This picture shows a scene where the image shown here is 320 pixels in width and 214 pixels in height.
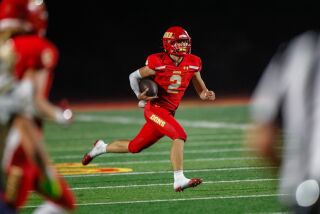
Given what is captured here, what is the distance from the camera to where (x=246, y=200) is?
22.6ft

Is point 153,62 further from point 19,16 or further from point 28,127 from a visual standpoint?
point 28,127

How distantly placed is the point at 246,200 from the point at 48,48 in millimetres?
3154

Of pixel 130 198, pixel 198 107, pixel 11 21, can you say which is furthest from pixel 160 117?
pixel 198 107

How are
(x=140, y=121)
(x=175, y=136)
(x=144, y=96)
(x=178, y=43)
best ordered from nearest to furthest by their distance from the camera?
1. (x=175, y=136)
2. (x=144, y=96)
3. (x=178, y=43)
4. (x=140, y=121)

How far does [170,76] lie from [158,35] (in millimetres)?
16388

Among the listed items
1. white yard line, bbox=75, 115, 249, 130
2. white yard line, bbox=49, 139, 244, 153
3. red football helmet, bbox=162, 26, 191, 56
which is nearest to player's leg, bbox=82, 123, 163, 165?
red football helmet, bbox=162, 26, 191, 56

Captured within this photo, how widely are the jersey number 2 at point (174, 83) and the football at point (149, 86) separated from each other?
157 mm

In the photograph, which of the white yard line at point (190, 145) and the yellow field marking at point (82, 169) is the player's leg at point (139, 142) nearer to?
the yellow field marking at point (82, 169)

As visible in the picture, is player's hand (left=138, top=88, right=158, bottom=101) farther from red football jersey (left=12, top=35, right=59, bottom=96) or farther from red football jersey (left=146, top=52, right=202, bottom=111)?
red football jersey (left=12, top=35, right=59, bottom=96)

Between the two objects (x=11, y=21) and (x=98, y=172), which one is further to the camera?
(x=98, y=172)

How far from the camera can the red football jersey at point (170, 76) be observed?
26.7ft

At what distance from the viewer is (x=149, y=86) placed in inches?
314

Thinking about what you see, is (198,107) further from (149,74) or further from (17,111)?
(17,111)

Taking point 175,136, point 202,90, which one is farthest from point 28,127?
point 202,90
